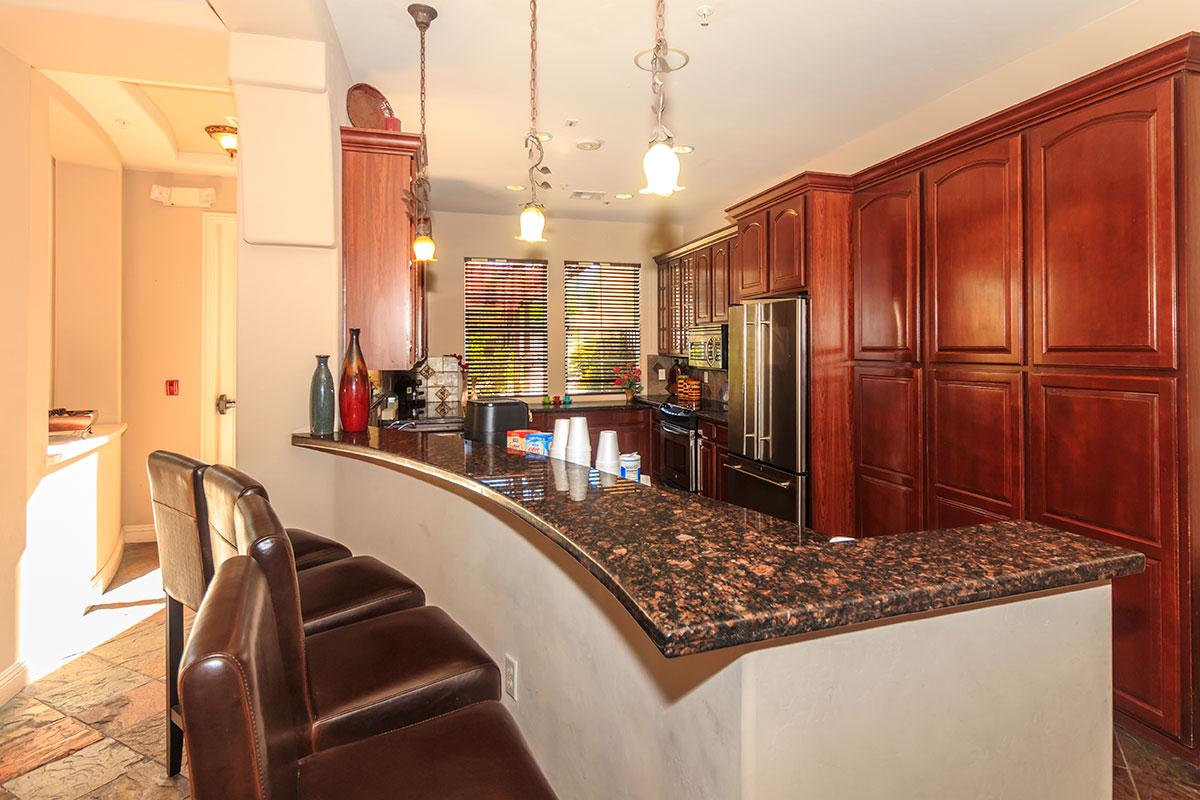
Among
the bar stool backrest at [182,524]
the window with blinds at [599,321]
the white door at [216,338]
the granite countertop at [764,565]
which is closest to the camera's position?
the granite countertop at [764,565]

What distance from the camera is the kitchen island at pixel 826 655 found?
84 centimetres

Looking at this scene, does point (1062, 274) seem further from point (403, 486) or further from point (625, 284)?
point (625, 284)

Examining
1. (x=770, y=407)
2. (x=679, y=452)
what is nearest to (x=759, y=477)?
(x=770, y=407)

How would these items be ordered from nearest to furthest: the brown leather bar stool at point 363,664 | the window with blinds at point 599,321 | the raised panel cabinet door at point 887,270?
the brown leather bar stool at point 363,664
the raised panel cabinet door at point 887,270
the window with blinds at point 599,321

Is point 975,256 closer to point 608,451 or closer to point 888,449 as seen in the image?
Result: point 888,449

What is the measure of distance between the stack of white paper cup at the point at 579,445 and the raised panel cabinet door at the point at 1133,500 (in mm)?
1863

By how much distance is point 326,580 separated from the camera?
1.89 metres

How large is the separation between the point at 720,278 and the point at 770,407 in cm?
183

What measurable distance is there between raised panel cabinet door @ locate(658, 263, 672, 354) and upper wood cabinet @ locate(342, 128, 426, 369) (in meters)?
4.09

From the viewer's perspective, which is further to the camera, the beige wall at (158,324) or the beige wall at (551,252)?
the beige wall at (551,252)

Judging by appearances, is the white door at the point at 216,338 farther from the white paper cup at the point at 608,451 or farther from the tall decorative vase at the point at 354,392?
the white paper cup at the point at 608,451

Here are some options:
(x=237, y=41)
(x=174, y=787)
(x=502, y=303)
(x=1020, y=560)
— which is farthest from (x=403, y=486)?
(x=502, y=303)

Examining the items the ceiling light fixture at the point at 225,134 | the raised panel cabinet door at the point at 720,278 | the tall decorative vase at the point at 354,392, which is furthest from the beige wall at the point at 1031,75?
the ceiling light fixture at the point at 225,134

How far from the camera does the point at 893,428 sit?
3.45 meters
